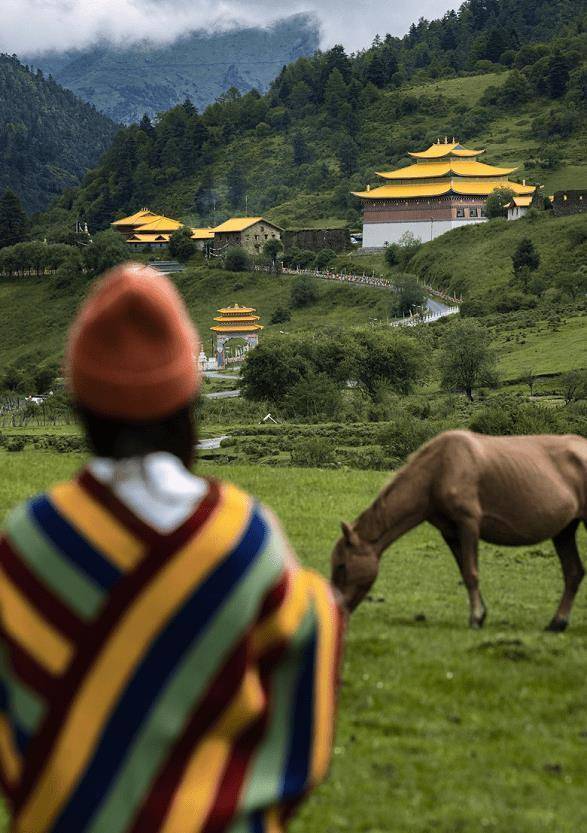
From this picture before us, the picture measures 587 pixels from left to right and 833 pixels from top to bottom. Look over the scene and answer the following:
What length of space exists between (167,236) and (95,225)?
119ft

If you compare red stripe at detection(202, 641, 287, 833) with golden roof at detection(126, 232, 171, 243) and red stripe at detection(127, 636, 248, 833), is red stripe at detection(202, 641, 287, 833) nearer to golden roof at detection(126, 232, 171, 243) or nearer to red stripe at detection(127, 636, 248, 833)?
red stripe at detection(127, 636, 248, 833)

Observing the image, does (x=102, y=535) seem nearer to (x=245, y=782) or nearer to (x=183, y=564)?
(x=183, y=564)

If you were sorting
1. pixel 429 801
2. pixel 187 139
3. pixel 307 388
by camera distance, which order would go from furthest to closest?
pixel 187 139
pixel 307 388
pixel 429 801

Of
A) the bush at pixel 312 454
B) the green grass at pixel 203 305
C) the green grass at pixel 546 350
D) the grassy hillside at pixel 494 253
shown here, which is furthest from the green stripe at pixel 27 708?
the green grass at pixel 203 305

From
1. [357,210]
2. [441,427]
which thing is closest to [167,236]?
[357,210]

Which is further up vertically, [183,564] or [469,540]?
[183,564]

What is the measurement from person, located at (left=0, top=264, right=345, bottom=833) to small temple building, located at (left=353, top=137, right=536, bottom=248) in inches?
4030

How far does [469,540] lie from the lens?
38.1 ft

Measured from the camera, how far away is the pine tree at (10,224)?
135 metres

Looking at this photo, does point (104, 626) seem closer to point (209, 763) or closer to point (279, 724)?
point (209, 763)

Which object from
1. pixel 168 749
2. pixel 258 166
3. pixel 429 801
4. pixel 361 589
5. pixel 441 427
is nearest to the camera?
pixel 168 749

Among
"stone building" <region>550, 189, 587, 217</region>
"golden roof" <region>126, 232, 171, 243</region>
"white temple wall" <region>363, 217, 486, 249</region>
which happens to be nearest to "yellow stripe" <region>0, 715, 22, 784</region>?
"stone building" <region>550, 189, 587, 217</region>

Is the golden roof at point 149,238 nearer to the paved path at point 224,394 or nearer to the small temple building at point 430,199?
the small temple building at point 430,199

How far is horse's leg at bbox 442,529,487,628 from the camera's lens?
11.6m
